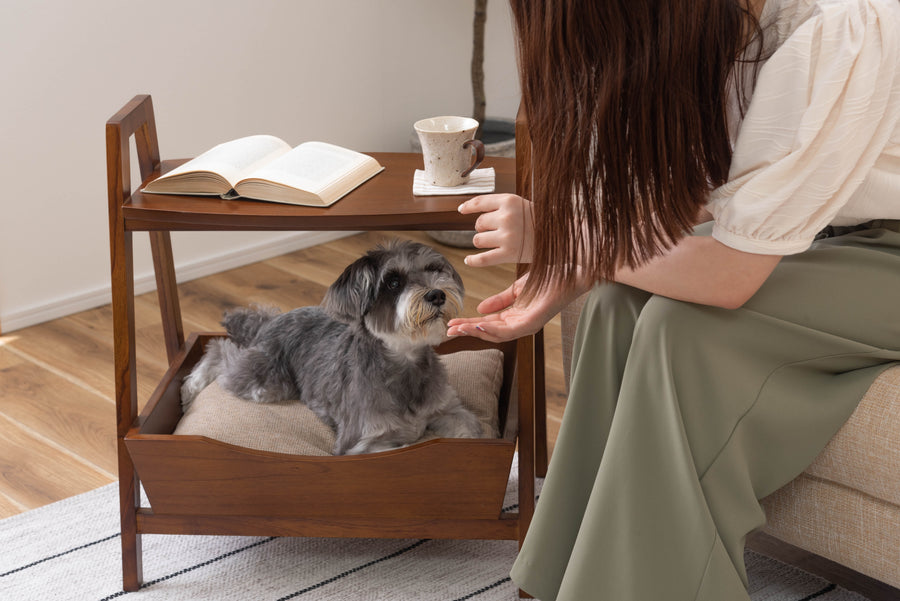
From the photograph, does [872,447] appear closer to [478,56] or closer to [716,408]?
[716,408]

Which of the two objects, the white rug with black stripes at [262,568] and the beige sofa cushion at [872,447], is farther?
the white rug with black stripes at [262,568]

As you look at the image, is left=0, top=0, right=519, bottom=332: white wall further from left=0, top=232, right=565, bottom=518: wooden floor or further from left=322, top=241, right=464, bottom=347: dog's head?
left=322, top=241, right=464, bottom=347: dog's head

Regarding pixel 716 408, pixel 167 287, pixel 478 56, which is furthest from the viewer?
pixel 478 56

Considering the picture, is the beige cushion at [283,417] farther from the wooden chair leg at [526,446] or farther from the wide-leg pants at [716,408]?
the wide-leg pants at [716,408]

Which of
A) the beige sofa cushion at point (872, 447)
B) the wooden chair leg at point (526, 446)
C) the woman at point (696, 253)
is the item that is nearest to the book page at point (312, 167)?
the woman at point (696, 253)

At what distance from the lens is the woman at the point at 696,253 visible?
0.93 meters


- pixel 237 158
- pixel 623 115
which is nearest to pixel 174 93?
pixel 237 158

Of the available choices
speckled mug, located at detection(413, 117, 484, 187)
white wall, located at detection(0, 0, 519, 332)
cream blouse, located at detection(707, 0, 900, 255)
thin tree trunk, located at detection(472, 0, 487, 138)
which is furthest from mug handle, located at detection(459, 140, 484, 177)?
thin tree trunk, located at detection(472, 0, 487, 138)

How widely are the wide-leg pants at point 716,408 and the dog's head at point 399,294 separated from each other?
318mm

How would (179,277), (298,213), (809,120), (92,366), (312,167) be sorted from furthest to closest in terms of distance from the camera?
(179,277) < (92,366) < (312,167) < (298,213) < (809,120)

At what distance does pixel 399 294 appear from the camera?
138cm

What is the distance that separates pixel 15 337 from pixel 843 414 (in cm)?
199

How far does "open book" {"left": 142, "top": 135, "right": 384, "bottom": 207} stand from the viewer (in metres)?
1.26

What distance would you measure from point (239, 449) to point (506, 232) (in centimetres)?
52
